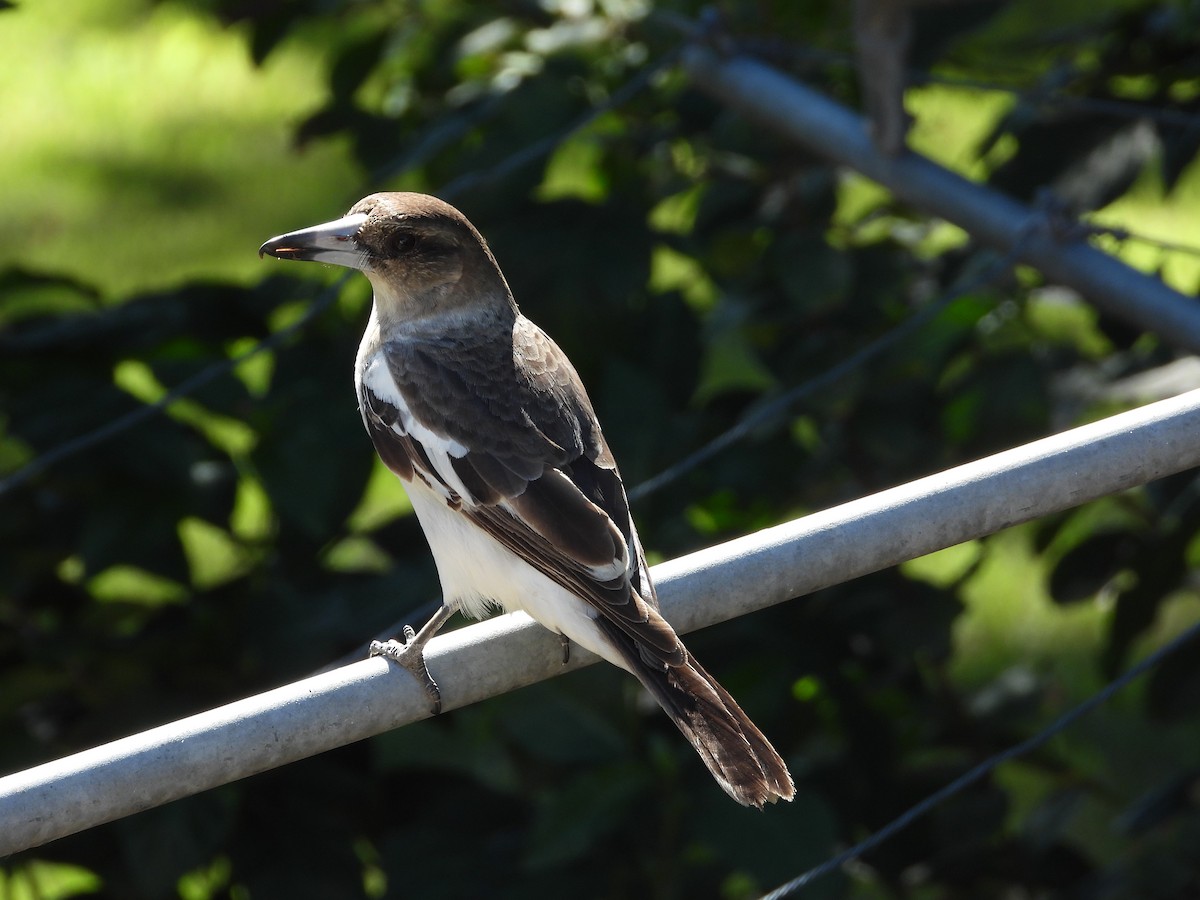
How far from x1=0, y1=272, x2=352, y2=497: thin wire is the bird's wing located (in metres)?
0.15

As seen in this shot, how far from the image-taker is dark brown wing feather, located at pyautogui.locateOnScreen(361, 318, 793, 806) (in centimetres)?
188

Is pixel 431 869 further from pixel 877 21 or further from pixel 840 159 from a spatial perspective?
pixel 877 21

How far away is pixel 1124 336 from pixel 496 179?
1309 mm

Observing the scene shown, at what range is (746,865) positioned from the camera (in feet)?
7.80

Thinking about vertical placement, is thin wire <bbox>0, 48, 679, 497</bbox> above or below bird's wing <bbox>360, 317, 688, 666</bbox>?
above

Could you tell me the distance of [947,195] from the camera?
8.69 feet

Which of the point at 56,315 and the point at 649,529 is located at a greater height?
the point at 56,315

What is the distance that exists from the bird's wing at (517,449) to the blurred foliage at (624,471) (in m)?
0.17

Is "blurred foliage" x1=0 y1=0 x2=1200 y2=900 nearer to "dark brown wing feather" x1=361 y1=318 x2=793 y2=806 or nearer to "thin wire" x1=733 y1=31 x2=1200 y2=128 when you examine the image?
"thin wire" x1=733 y1=31 x2=1200 y2=128

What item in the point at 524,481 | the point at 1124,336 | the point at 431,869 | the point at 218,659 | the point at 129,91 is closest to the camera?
the point at 524,481

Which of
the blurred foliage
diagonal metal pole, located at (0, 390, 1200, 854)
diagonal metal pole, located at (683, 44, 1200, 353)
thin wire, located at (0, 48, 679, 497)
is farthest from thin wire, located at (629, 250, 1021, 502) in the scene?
thin wire, located at (0, 48, 679, 497)

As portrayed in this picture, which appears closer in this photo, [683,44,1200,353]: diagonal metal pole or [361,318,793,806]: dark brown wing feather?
[361,318,793,806]: dark brown wing feather

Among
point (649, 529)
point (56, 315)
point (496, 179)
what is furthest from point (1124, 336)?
point (56, 315)

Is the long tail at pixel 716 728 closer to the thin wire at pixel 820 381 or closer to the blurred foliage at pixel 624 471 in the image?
the thin wire at pixel 820 381
